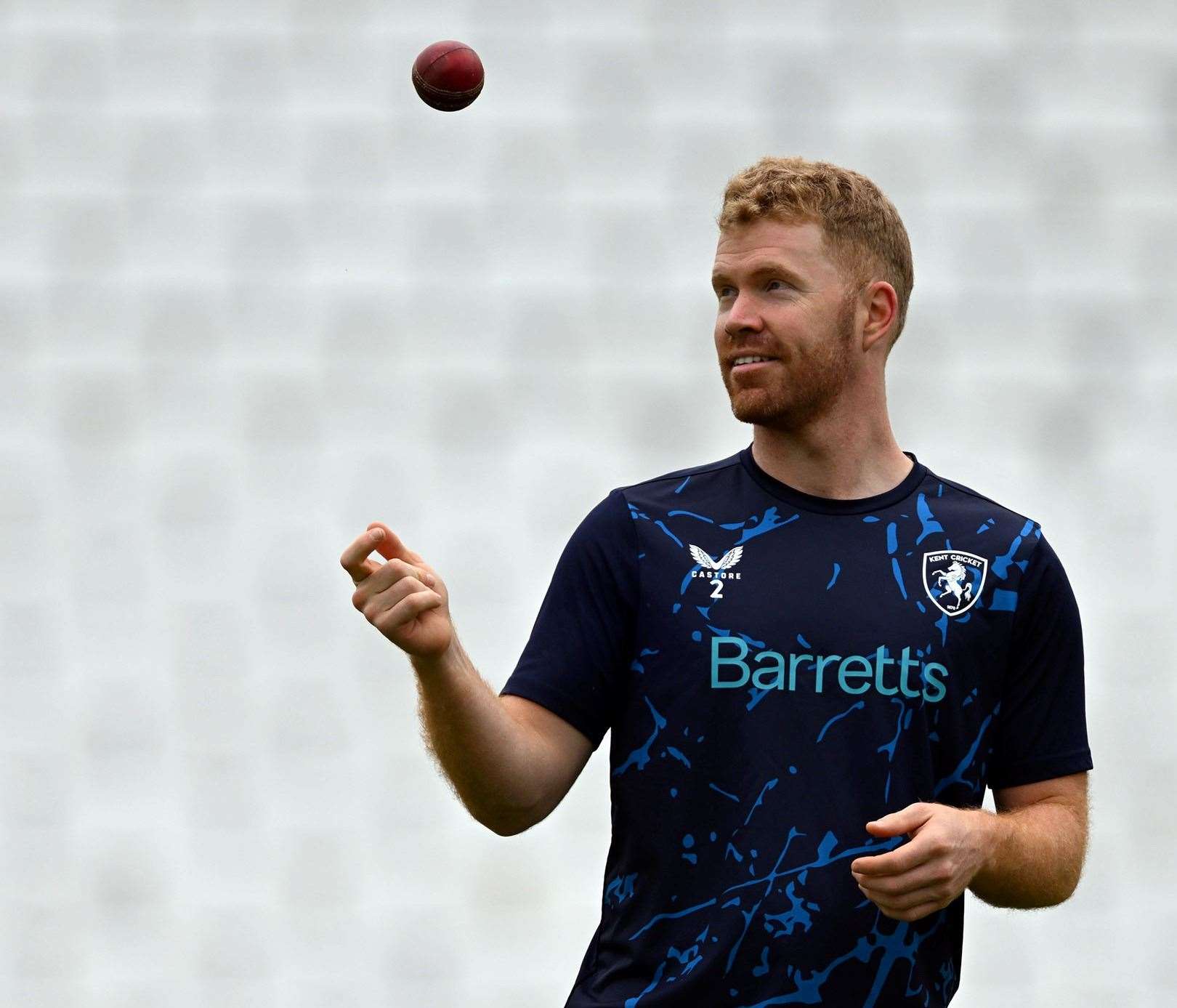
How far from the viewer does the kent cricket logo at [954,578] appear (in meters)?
2.78

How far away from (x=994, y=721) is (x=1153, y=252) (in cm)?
373

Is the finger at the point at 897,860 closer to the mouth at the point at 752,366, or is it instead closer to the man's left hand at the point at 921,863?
the man's left hand at the point at 921,863

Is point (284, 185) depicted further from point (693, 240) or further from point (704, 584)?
point (704, 584)

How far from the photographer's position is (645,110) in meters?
5.84

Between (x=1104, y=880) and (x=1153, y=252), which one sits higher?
(x=1153, y=252)

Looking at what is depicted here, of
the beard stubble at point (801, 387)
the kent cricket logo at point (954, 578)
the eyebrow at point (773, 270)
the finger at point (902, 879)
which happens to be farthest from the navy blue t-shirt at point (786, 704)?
the eyebrow at point (773, 270)

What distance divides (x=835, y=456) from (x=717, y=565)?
0.30m

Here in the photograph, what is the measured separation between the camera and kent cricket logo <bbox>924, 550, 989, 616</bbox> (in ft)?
9.11

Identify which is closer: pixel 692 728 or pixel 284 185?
pixel 692 728

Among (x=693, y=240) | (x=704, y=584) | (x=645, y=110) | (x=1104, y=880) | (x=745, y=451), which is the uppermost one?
(x=645, y=110)

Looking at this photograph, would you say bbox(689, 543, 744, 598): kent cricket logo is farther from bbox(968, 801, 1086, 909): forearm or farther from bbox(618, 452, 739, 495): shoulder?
bbox(968, 801, 1086, 909): forearm

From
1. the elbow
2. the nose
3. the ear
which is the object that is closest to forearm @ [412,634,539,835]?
the elbow

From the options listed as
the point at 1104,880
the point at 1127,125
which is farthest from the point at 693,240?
the point at 1104,880

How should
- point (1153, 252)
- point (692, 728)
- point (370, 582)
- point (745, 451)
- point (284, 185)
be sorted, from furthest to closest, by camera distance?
point (1153, 252)
point (284, 185)
point (745, 451)
point (692, 728)
point (370, 582)
